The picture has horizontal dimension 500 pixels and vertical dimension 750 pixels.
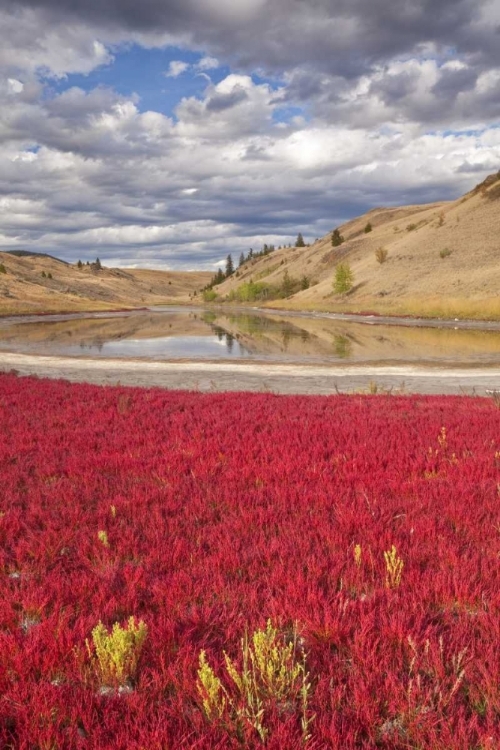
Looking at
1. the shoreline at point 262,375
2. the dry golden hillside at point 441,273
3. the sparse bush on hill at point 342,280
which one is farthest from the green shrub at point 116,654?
the sparse bush on hill at point 342,280

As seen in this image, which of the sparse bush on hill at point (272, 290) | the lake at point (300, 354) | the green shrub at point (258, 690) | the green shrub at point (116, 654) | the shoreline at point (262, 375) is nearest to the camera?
the green shrub at point (258, 690)

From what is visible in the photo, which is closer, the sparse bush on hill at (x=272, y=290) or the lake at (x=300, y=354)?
the lake at (x=300, y=354)

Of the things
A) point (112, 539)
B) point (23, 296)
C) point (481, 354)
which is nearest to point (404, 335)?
point (481, 354)

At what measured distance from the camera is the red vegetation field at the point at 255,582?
297 centimetres

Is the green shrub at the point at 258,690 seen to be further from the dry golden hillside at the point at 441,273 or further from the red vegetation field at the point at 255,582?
the dry golden hillside at the point at 441,273

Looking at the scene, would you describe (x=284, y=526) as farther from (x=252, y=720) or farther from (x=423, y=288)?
(x=423, y=288)

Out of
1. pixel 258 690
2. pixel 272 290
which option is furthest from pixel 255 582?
pixel 272 290

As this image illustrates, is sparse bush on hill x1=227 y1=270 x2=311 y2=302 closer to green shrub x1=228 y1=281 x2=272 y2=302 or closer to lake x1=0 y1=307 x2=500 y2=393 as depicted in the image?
green shrub x1=228 y1=281 x2=272 y2=302

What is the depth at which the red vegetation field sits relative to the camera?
9.73 ft

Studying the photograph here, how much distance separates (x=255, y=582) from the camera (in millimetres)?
4469

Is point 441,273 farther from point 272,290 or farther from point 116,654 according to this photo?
point 116,654

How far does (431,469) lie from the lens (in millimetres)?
7777

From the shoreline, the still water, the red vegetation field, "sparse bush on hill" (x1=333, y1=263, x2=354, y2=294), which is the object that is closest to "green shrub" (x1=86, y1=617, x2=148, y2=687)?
the red vegetation field

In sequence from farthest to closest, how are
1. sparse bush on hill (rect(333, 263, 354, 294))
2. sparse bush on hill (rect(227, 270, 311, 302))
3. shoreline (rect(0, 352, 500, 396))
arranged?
sparse bush on hill (rect(227, 270, 311, 302)) < sparse bush on hill (rect(333, 263, 354, 294)) < shoreline (rect(0, 352, 500, 396))
